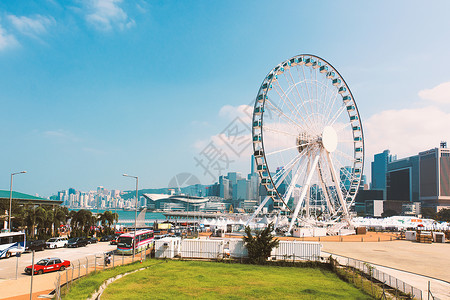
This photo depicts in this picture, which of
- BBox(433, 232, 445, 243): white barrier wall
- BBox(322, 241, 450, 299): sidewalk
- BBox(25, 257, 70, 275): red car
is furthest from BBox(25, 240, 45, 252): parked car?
BBox(433, 232, 445, 243): white barrier wall

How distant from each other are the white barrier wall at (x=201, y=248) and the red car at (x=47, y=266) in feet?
35.9

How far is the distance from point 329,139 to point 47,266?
46.1 m

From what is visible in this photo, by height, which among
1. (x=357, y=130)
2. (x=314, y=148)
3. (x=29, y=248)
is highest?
(x=357, y=130)

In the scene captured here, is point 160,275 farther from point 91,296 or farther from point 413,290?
point 413,290

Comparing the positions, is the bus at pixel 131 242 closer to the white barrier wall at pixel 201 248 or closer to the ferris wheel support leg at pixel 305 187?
the white barrier wall at pixel 201 248

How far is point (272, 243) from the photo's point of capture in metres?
32.4

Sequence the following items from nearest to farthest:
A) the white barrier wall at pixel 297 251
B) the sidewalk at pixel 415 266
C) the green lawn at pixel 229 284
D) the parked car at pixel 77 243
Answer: the green lawn at pixel 229 284 → the sidewalk at pixel 415 266 → the white barrier wall at pixel 297 251 → the parked car at pixel 77 243

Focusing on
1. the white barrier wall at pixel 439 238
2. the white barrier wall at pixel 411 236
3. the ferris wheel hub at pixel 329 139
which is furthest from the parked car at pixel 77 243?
the white barrier wall at pixel 439 238

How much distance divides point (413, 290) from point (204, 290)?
12.1m

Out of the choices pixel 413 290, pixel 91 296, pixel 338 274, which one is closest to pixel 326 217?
pixel 338 274

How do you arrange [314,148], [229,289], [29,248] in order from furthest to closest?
1. [314,148]
2. [29,248]
3. [229,289]

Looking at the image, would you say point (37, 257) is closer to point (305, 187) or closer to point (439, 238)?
point (305, 187)

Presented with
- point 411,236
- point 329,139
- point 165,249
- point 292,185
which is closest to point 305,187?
point 292,185

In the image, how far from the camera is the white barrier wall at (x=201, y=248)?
34500 millimetres
